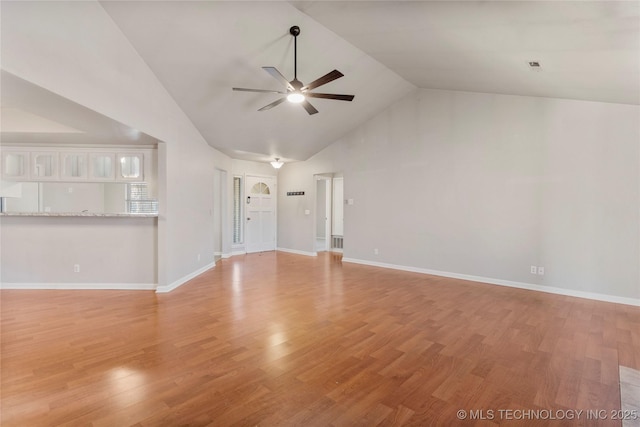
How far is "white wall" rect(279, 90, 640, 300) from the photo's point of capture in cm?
422

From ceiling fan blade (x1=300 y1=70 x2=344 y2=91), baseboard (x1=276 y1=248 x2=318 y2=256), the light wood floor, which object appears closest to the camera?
the light wood floor

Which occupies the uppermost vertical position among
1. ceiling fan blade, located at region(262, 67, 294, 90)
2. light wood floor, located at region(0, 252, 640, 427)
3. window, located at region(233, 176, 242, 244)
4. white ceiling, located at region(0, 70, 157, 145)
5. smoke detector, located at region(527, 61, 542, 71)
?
smoke detector, located at region(527, 61, 542, 71)

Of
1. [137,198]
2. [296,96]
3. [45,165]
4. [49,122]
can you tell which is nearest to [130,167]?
[137,198]

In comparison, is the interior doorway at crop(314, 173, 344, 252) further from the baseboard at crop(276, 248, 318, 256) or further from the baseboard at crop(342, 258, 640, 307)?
the baseboard at crop(342, 258, 640, 307)

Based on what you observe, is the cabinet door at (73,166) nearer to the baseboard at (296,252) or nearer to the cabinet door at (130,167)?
the cabinet door at (130,167)

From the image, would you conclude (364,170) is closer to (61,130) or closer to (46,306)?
(61,130)

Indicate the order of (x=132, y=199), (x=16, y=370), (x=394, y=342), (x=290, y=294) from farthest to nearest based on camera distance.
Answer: (x=132, y=199) < (x=290, y=294) < (x=394, y=342) < (x=16, y=370)

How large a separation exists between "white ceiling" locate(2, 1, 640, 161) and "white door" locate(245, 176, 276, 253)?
2.96 metres

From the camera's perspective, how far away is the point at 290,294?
4523 millimetres

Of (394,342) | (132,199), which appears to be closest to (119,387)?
(394,342)

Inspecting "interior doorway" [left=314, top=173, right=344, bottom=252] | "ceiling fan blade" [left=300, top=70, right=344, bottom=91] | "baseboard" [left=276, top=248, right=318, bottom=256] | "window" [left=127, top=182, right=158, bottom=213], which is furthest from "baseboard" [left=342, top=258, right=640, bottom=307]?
"window" [left=127, top=182, right=158, bottom=213]

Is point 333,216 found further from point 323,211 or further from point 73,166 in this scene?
point 73,166

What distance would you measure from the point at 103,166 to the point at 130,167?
1.34 ft

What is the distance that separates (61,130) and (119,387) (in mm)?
3745
